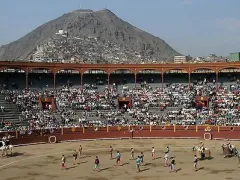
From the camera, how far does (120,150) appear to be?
42.5 metres

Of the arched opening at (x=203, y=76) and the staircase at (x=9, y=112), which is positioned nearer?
the staircase at (x=9, y=112)

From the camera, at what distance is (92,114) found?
183 feet

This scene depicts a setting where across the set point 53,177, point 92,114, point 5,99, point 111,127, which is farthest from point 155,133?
point 53,177

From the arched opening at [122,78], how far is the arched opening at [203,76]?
9261 millimetres

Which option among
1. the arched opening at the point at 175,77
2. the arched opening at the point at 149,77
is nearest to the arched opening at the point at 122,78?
the arched opening at the point at 149,77

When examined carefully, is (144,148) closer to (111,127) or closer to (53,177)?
(111,127)

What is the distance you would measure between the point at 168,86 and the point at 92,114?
14135 millimetres

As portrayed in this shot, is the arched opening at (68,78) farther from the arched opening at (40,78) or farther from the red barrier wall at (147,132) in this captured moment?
the red barrier wall at (147,132)

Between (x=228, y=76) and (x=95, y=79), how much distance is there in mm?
19972

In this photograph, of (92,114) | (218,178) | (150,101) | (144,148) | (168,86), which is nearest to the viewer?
(218,178)

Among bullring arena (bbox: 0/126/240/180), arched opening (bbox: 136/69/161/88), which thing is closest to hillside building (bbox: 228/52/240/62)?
arched opening (bbox: 136/69/161/88)

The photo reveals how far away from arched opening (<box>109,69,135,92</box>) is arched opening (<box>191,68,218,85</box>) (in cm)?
926

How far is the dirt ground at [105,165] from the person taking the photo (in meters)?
30.5

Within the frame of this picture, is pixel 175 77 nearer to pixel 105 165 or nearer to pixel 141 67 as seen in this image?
A: pixel 141 67
